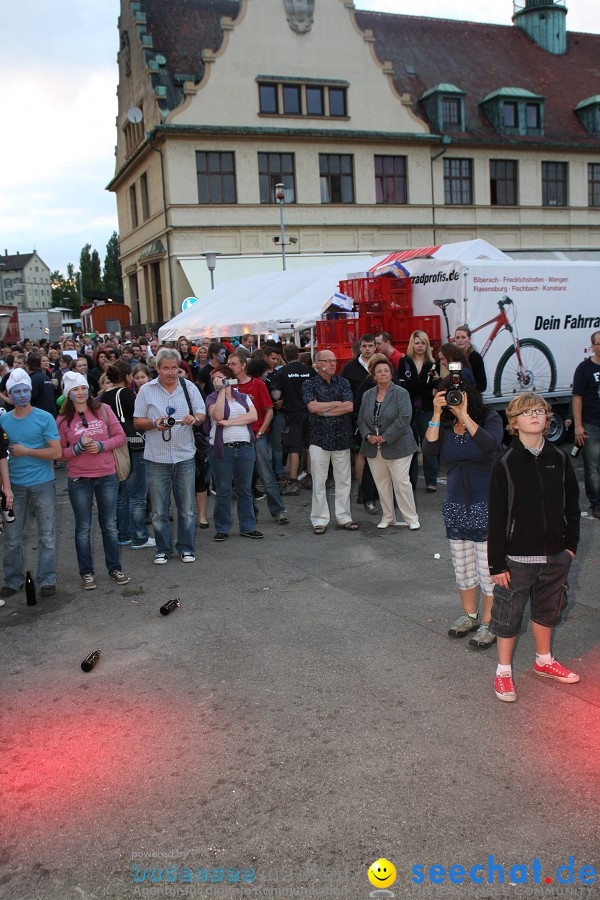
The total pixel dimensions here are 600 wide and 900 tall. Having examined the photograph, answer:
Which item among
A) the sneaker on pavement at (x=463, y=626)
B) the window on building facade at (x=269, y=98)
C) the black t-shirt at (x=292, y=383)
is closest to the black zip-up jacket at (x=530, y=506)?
the sneaker on pavement at (x=463, y=626)

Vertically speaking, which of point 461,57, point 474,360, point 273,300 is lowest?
point 474,360

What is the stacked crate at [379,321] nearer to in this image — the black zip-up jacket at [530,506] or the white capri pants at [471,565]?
the white capri pants at [471,565]

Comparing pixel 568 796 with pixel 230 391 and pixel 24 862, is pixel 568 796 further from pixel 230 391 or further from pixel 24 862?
pixel 230 391

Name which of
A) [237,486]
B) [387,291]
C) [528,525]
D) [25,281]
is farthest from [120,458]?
[25,281]

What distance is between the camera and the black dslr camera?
4.98 metres

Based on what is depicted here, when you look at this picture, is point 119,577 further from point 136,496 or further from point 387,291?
point 387,291

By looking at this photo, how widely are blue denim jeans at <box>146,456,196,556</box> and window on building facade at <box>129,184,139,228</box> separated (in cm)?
3120

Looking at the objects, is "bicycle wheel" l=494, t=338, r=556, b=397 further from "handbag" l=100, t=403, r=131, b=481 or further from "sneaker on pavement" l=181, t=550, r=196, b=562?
"handbag" l=100, t=403, r=131, b=481

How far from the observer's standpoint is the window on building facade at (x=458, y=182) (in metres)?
34.2

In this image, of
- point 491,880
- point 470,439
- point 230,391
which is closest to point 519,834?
point 491,880

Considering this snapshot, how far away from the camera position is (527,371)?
12305 mm

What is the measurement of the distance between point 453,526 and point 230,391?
389 centimetres

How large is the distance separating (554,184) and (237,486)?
32.6 meters

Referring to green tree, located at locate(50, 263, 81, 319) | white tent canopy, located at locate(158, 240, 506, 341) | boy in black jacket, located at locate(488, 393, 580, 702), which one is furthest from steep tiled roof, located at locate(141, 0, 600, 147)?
green tree, located at locate(50, 263, 81, 319)
